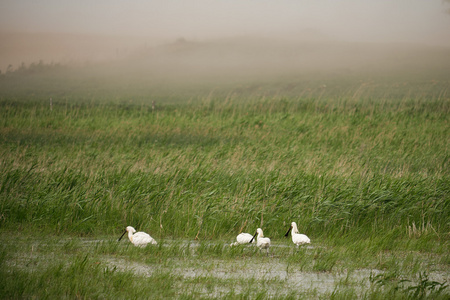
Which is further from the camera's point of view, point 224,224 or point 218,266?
point 224,224

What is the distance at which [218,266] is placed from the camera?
243 inches

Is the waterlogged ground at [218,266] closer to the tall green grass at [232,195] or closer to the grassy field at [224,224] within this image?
the grassy field at [224,224]

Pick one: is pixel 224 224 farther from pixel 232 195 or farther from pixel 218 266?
pixel 218 266

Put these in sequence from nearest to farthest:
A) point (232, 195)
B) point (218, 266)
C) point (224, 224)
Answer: point (218, 266)
point (224, 224)
point (232, 195)

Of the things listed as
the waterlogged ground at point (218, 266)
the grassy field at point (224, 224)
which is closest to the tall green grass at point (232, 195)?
the grassy field at point (224, 224)

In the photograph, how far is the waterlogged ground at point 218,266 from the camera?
213 inches

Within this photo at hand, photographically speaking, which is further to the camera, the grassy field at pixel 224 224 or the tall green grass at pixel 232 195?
the tall green grass at pixel 232 195

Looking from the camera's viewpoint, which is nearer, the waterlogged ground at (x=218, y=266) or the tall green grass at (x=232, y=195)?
the waterlogged ground at (x=218, y=266)

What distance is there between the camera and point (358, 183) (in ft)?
31.5

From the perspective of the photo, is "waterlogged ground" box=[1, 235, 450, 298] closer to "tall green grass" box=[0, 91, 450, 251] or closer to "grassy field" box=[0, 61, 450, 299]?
"grassy field" box=[0, 61, 450, 299]

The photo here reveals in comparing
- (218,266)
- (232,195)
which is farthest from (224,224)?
(218,266)

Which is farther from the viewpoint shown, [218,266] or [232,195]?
[232,195]

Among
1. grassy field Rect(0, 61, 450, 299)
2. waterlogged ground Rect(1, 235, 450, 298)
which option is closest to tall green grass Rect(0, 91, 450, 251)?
grassy field Rect(0, 61, 450, 299)

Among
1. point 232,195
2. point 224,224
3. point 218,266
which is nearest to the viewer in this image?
point 218,266
